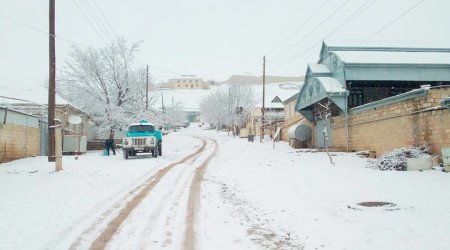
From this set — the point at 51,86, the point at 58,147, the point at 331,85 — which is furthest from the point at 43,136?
the point at 331,85

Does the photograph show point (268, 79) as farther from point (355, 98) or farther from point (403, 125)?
point (403, 125)

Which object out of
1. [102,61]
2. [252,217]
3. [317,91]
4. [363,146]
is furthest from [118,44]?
[252,217]

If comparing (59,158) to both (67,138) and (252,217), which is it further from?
(67,138)

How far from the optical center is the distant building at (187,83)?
18588cm

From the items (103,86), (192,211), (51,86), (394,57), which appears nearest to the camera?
(192,211)

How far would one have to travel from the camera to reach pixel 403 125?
16703mm

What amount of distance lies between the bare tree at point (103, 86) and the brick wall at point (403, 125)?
21.4 metres

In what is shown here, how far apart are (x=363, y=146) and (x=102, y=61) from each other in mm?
25615

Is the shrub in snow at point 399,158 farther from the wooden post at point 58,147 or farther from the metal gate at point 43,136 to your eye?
the metal gate at point 43,136

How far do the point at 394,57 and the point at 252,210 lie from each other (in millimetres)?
19823

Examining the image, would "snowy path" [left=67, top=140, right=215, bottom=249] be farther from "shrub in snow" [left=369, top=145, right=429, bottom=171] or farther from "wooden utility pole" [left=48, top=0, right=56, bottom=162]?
"wooden utility pole" [left=48, top=0, right=56, bottom=162]

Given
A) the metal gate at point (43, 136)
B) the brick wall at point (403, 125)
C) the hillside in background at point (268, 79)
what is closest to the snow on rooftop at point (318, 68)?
the brick wall at point (403, 125)

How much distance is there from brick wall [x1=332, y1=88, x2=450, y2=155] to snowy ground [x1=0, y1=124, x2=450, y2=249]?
2.24 metres

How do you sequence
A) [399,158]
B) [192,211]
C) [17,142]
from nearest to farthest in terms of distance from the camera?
[192,211] → [399,158] → [17,142]
